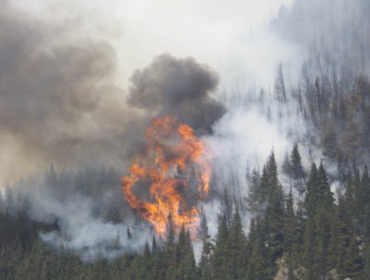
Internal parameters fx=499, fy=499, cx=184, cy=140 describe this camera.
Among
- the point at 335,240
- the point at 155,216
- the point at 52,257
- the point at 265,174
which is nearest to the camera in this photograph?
the point at 335,240

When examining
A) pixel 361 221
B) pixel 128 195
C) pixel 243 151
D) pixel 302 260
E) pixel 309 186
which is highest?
pixel 243 151

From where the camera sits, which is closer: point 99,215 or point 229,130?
point 99,215

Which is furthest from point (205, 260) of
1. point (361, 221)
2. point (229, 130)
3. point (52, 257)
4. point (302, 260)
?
point (229, 130)

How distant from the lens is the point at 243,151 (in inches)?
6196

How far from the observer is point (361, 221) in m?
82.7

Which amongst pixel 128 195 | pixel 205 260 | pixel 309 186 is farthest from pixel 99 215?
→ pixel 309 186

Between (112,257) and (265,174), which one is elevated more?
(265,174)

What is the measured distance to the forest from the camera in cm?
8150

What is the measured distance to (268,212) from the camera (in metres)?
97.4

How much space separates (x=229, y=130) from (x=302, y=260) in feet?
299

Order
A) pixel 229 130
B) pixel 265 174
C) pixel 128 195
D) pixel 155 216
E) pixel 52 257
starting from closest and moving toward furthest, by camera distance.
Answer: pixel 265 174 < pixel 52 257 < pixel 155 216 < pixel 128 195 < pixel 229 130

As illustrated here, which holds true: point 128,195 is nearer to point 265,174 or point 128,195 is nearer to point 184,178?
point 184,178

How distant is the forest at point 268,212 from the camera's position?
3209 inches

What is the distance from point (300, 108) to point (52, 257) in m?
93.4
